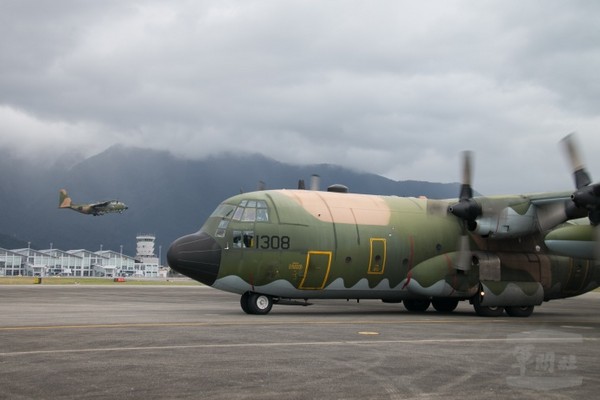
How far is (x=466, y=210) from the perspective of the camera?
26641mm

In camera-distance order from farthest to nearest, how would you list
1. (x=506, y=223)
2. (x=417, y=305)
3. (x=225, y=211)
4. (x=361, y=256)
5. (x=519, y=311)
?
(x=417, y=305) → (x=519, y=311) → (x=506, y=223) → (x=361, y=256) → (x=225, y=211)

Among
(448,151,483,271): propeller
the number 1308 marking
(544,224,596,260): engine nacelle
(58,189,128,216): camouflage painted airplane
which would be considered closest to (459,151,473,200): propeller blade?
(448,151,483,271): propeller

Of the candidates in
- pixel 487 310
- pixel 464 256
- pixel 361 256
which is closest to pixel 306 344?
pixel 361 256

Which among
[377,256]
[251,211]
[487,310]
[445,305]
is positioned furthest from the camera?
[445,305]

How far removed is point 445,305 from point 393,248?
5.83 metres

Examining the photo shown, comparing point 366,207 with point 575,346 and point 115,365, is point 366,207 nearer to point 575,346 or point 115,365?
point 575,346

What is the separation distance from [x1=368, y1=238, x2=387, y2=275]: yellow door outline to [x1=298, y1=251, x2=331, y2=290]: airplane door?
7.02 feet

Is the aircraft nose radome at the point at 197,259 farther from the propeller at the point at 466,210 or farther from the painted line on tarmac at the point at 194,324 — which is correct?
the propeller at the point at 466,210

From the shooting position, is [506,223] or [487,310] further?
[487,310]

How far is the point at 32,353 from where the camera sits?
12.3 meters

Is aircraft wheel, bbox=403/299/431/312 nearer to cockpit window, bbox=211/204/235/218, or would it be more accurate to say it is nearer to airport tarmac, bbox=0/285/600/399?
cockpit window, bbox=211/204/235/218

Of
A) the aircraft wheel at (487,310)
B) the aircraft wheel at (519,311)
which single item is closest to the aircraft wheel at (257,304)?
the aircraft wheel at (487,310)

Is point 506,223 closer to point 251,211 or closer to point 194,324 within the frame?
point 251,211

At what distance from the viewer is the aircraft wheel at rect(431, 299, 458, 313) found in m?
30.6
